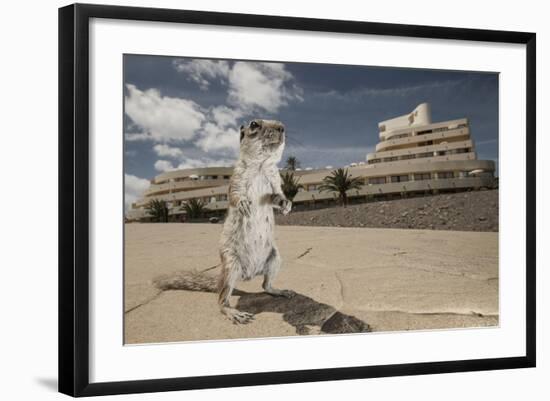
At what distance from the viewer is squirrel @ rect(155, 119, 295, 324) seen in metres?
5.64

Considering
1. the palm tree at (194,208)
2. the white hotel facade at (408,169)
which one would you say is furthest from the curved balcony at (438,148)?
the palm tree at (194,208)

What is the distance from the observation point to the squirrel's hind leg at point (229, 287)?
5523 millimetres

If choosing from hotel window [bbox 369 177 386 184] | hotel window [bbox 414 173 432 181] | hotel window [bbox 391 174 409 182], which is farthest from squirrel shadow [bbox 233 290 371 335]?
hotel window [bbox 414 173 432 181]

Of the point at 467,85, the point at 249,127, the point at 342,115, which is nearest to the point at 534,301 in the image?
the point at 467,85

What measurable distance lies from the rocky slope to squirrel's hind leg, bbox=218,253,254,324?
78cm

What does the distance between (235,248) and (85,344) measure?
1.36 m

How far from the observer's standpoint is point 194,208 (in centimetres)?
560

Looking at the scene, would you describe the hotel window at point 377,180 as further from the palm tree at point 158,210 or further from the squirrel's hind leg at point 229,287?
the palm tree at point 158,210

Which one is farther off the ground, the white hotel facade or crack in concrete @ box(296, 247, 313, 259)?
the white hotel facade

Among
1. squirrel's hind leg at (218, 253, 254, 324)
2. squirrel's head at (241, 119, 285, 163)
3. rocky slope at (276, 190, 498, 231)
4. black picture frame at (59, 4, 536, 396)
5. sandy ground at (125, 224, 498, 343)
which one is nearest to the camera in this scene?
black picture frame at (59, 4, 536, 396)

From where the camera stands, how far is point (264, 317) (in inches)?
220

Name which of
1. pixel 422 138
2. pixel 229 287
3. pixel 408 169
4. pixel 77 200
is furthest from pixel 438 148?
pixel 77 200

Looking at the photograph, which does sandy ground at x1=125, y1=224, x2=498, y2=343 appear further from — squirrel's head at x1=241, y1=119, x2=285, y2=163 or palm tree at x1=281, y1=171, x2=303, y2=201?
squirrel's head at x1=241, y1=119, x2=285, y2=163

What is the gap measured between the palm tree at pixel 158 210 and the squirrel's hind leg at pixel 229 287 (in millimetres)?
568
